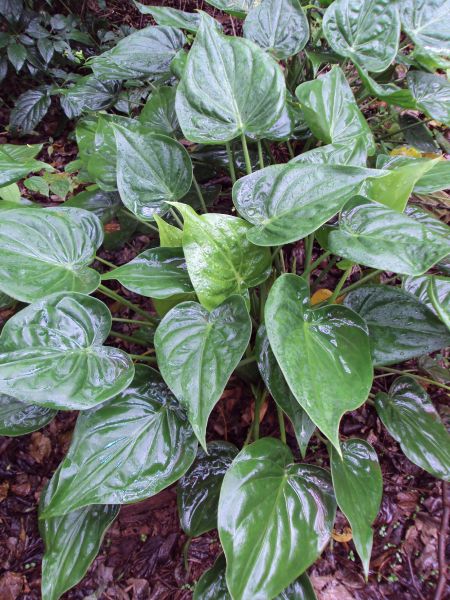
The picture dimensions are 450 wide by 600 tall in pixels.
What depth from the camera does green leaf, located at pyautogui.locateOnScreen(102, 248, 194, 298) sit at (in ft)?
2.99

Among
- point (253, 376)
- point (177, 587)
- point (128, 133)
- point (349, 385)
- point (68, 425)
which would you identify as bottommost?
point (177, 587)

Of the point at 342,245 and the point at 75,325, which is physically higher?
the point at 342,245

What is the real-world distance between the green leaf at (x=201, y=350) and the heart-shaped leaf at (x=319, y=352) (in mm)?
79

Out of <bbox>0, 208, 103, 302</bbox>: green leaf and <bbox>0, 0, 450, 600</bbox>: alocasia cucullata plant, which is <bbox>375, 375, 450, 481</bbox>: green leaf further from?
<bbox>0, 208, 103, 302</bbox>: green leaf

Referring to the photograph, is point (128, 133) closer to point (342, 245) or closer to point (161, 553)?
point (342, 245)

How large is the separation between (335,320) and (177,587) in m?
0.87

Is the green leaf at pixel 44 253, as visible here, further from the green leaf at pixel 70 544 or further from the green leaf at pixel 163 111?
the green leaf at pixel 163 111

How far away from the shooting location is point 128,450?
34.6 inches

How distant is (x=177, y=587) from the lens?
1178mm

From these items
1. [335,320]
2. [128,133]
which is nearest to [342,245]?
[335,320]

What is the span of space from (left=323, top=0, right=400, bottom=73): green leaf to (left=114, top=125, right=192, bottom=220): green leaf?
1.88 ft

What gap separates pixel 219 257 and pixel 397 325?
0.43 m

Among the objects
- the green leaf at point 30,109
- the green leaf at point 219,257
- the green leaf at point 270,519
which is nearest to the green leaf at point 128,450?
the green leaf at point 270,519

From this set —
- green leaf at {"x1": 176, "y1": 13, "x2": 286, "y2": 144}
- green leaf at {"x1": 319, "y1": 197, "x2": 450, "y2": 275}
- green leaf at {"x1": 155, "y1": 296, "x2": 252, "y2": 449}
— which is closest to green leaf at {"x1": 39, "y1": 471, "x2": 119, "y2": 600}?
green leaf at {"x1": 155, "y1": 296, "x2": 252, "y2": 449}
